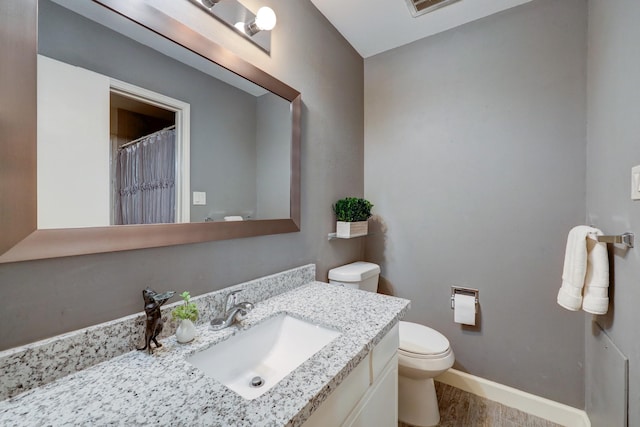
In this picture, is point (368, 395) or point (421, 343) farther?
point (421, 343)

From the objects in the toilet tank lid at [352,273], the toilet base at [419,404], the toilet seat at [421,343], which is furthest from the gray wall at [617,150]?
the toilet tank lid at [352,273]

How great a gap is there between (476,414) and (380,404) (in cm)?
105

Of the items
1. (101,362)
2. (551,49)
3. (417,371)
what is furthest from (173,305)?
(551,49)

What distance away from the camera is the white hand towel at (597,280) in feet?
3.52

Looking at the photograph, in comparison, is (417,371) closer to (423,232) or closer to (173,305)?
(423,232)

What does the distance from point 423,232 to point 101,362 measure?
1.77m

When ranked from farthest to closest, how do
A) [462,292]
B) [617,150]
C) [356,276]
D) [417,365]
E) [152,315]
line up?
[462,292] < [356,276] < [417,365] < [617,150] < [152,315]

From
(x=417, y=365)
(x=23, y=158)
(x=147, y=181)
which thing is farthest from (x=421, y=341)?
(x=23, y=158)

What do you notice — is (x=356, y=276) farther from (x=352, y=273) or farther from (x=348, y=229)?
(x=348, y=229)

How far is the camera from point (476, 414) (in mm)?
1524

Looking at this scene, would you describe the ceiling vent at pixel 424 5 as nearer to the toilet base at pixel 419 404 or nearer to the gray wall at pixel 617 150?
the gray wall at pixel 617 150

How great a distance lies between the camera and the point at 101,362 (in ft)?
2.27

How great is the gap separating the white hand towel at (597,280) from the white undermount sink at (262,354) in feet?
3.65

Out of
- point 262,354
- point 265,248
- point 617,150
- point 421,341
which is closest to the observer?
point 262,354
